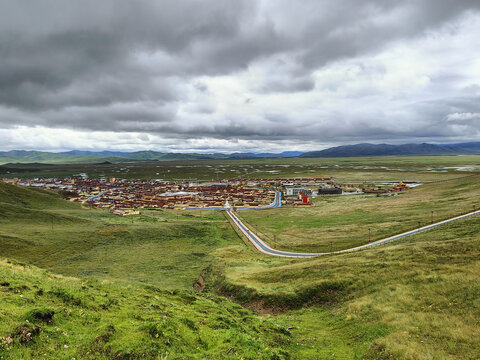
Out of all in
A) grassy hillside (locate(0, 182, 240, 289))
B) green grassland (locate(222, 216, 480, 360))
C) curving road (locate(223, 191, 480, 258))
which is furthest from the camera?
curving road (locate(223, 191, 480, 258))

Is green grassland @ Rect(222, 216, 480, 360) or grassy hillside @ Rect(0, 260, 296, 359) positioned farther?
green grassland @ Rect(222, 216, 480, 360)

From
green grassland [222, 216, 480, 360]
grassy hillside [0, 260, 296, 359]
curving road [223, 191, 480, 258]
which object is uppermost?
grassy hillside [0, 260, 296, 359]

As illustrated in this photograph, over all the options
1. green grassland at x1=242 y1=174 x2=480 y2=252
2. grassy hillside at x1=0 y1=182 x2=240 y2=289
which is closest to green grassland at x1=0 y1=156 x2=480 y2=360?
grassy hillside at x1=0 y1=182 x2=240 y2=289

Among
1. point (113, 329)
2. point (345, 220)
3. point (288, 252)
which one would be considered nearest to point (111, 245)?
point (288, 252)

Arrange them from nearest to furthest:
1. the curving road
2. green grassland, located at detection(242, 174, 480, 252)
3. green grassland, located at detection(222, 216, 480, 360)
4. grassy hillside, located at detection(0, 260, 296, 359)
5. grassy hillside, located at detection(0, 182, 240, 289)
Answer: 1. grassy hillside, located at detection(0, 260, 296, 359)
2. green grassland, located at detection(222, 216, 480, 360)
3. grassy hillside, located at detection(0, 182, 240, 289)
4. the curving road
5. green grassland, located at detection(242, 174, 480, 252)

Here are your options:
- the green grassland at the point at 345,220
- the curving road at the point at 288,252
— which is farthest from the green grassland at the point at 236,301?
the curving road at the point at 288,252

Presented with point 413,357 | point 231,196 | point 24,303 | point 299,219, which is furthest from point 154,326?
point 231,196

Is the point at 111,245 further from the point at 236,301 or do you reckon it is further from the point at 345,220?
the point at 345,220

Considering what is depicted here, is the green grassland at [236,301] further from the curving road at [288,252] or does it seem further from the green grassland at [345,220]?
the curving road at [288,252]

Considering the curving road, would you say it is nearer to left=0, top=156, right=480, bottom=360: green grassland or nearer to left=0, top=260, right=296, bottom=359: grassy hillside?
left=0, top=156, right=480, bottom=360: green grassland

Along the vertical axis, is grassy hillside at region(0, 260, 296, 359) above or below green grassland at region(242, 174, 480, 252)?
above
